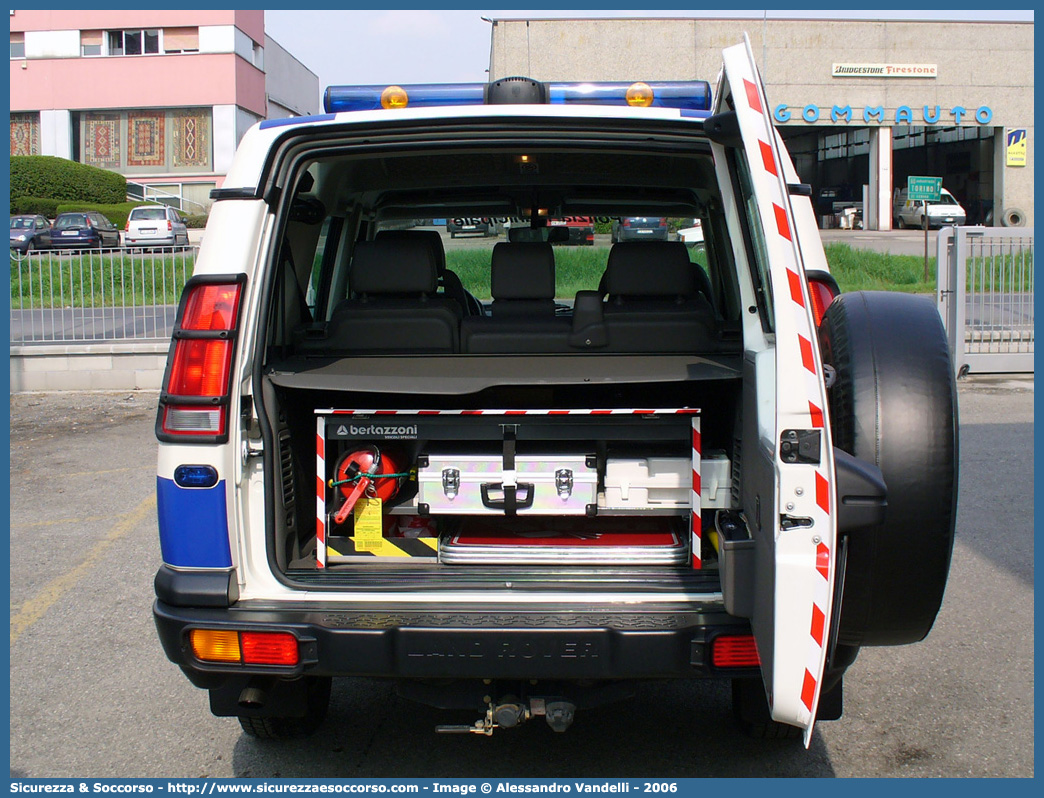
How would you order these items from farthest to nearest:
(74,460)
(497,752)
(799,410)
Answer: (74,460)
(497,752)
(799,410)

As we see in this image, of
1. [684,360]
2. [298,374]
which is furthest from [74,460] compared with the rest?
[684,360]

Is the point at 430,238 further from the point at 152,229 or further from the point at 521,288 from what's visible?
the point at 152,229

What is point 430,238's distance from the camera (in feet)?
13.7

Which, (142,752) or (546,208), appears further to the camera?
(546,208)

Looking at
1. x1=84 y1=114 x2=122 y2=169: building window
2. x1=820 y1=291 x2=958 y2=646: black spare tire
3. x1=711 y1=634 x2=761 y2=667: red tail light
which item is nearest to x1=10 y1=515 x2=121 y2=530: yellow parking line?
x1=711 y1=634 x2=761 y2=667: red tail light

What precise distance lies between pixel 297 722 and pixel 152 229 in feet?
98.1

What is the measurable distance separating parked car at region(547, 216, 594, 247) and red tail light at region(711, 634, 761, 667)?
103 inches

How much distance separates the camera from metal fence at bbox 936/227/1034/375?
11.6 m

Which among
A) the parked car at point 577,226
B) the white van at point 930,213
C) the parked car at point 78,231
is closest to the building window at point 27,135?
the parked car at point 78,231

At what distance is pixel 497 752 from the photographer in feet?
11.1

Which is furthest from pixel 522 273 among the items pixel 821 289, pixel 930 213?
pixel 930 213

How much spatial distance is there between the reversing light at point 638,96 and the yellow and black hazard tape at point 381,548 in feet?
5.27
